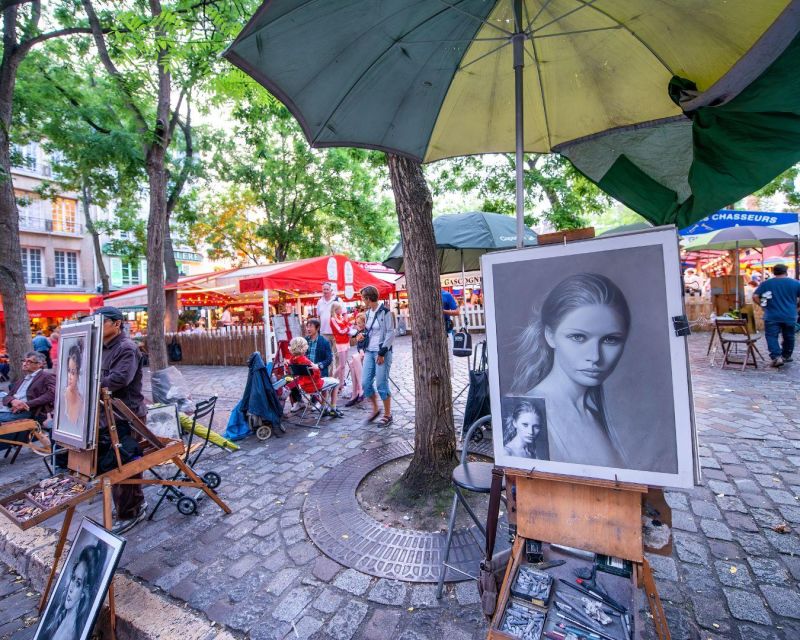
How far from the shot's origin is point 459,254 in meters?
8.32

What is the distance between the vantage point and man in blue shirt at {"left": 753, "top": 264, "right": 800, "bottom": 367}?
7496 millimetres

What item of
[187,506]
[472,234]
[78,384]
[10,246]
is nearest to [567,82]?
[472,234]

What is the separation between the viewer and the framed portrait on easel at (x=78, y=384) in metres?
2.62

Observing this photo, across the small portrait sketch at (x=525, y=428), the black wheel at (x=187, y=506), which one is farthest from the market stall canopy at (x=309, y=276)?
the small portrait sketch at (x=525, y=428)

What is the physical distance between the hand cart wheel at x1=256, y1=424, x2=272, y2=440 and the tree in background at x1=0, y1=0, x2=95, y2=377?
16.1 feet

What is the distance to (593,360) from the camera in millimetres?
1692

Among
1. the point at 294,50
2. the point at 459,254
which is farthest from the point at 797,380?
the point at 294,50

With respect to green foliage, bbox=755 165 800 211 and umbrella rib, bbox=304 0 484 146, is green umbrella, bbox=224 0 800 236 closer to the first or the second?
umbrella rib, bbox=304 0 484 146

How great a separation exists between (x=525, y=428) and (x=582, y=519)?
0.45 meters

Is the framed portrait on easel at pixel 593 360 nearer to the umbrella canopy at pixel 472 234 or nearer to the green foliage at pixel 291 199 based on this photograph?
the umbrella canopy at pixel 472 234

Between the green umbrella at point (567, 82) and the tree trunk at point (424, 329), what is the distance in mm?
470

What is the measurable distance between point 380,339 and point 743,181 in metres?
4.21

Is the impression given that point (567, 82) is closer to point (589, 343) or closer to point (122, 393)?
point (589, 343)

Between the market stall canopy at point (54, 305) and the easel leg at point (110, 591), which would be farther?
the market stall canopy at point (54, 305)
